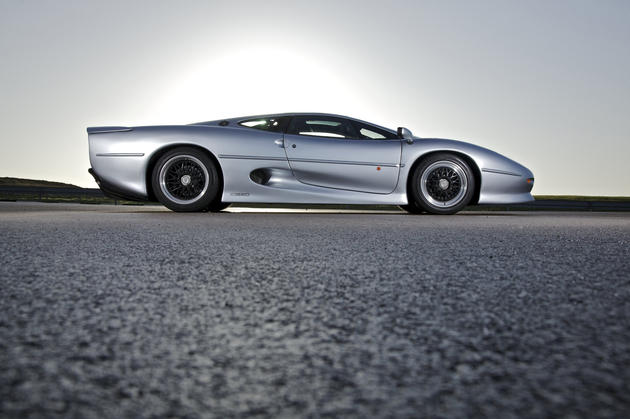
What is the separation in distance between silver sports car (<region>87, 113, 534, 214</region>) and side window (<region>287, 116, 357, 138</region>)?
0.08 feet

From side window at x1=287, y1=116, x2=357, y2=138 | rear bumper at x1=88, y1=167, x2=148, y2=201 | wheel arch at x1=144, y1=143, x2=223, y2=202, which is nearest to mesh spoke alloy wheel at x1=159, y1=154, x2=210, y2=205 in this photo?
wheel arch at x1=144, y1=143, x2=223, y2=202

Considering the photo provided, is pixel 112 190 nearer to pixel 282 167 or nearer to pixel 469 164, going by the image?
pixel 282 167

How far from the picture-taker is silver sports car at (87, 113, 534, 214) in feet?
22.8

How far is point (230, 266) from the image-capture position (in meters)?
3.07

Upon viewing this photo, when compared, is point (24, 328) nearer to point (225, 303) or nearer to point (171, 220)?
point (225, 303)

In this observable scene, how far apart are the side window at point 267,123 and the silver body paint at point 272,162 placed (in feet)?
0.62

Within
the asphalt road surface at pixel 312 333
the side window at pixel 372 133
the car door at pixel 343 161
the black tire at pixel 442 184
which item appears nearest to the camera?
the asphalt road surface at pixel 312 333

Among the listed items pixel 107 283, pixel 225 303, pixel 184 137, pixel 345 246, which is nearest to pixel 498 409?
pixel 225 303

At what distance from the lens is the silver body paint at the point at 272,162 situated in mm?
6945

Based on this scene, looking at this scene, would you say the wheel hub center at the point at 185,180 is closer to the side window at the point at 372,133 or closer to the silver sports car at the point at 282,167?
the silver sports car at the point at 282,167

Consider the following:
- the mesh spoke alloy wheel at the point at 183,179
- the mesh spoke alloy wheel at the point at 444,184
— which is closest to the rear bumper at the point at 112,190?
the mesh spoke alloy wheel at the point at 183,179

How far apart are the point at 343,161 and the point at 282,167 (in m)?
0.76

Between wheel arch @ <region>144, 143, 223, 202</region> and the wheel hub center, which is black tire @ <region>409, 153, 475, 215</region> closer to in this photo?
wheel arch @ <region>144, 143, 223, 202</region>

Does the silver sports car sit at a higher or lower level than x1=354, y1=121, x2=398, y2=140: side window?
lower
